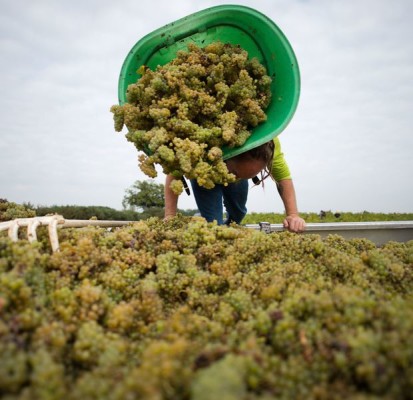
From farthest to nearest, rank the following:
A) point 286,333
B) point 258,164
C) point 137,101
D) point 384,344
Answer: point 258,164 → point 137,101 → point 286,333 → point 384,344

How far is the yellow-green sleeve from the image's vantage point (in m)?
3.50

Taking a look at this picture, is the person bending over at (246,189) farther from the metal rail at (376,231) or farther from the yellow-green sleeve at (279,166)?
the metal rail at (376,231)

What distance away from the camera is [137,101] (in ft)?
7.77

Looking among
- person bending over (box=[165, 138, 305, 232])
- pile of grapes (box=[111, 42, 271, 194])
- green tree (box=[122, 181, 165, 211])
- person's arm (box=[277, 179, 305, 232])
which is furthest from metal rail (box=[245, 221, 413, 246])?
green tree (box=[122, 181, 165, 211])

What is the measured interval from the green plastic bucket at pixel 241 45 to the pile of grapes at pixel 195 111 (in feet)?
0.45

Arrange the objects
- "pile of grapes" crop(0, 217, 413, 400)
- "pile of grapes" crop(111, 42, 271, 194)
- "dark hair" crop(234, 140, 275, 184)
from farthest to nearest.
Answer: "dark hair" crop(234, 140, 275, 184) → "pile of grapes" crop(111, 42, 271, 194) → "pile of grapes" crop(0, 217, 413, 400)

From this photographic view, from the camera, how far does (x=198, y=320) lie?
120 centimetres

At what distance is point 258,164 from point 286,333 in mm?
2101

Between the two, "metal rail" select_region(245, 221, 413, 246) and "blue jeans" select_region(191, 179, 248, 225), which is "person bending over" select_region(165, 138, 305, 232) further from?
"metal rail" select_region(245, 221, 413, 246)

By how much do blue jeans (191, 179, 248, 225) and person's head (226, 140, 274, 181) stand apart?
26.1 inches

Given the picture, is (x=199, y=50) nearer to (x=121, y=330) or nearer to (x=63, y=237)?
(x=63, y=237)

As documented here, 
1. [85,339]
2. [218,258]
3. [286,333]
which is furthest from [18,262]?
[286,333]

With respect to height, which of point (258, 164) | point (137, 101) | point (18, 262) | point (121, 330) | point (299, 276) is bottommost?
point (121, 330)

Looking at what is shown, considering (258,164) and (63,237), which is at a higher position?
(258,164)
